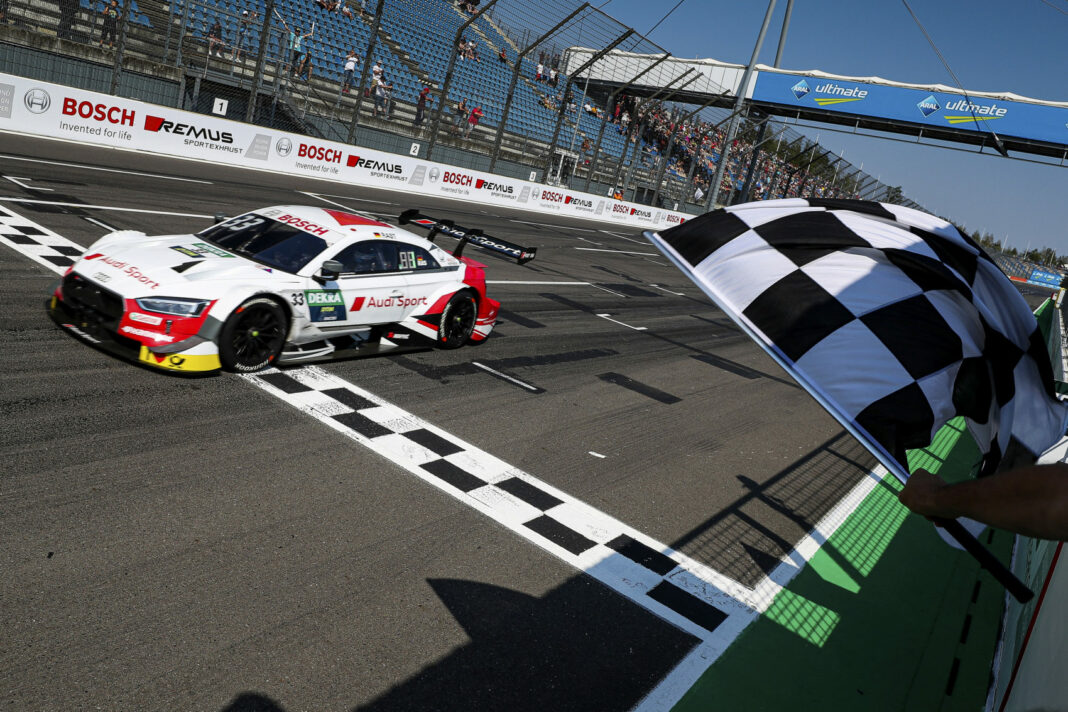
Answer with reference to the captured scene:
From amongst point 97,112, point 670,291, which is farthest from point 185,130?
point 670,291

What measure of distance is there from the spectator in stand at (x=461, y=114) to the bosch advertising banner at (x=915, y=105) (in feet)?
62.3

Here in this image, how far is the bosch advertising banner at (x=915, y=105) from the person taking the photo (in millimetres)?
35062

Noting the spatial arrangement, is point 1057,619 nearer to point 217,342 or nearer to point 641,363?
point 217,342

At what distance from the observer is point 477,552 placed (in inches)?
198

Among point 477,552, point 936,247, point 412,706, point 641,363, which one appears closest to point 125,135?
point 641,363

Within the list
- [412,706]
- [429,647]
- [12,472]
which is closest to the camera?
[412,706]

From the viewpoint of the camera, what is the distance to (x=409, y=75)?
2789 cm

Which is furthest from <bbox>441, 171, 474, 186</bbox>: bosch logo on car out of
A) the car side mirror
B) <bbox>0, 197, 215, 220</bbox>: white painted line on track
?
the car side mirror

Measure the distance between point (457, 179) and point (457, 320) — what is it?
19.1 meters

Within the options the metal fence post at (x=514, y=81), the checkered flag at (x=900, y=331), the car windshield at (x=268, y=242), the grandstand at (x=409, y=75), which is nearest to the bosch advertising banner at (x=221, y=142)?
the grandstand at (x=409, y=75)

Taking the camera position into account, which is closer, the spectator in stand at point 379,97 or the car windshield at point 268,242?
the car windshield at point 268,242

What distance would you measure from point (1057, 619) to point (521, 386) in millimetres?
6226

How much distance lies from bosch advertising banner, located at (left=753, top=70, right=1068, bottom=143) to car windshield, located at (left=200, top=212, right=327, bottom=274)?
1344 inches

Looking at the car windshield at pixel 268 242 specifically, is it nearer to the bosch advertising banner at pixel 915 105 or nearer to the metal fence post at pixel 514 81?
the metal fence post at pixel 514 81
